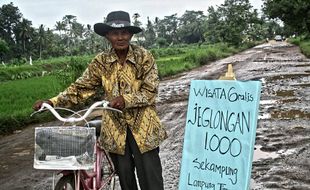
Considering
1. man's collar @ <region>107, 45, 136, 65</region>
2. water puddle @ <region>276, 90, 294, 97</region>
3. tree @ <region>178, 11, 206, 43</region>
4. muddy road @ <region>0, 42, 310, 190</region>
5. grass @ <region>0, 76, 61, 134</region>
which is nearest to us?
man's collar @ <region>107, 45, 136, 65</region>

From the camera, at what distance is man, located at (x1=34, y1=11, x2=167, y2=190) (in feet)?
11.0

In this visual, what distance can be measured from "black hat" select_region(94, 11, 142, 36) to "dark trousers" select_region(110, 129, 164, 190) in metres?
0.81

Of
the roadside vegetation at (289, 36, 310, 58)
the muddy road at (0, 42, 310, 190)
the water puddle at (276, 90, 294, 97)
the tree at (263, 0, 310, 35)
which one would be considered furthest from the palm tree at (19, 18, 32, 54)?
the water puddle at (276, 90, 294, 97)

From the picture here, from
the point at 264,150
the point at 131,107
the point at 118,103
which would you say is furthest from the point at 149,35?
the point at 118,103

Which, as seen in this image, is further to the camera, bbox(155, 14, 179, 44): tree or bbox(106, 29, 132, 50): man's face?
bbox(155, 14, 179, 44): tree

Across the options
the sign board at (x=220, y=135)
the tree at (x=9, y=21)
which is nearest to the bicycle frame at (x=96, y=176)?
the sign board at (x=220, y=135)

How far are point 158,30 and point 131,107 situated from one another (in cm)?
9784

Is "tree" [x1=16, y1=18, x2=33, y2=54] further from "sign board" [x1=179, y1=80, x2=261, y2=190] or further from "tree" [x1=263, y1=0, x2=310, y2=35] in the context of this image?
"sign board" [x1=179, y1=80, x2=261, y2=190]

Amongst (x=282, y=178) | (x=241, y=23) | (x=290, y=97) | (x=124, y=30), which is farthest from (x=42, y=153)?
(x=241, y=23)

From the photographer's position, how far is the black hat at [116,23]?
327cm

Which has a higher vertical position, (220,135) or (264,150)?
(220,135)

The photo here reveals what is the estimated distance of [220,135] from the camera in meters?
3.44

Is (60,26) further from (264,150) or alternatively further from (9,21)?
(264,150)

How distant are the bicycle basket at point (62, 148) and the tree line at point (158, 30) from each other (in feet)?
116
